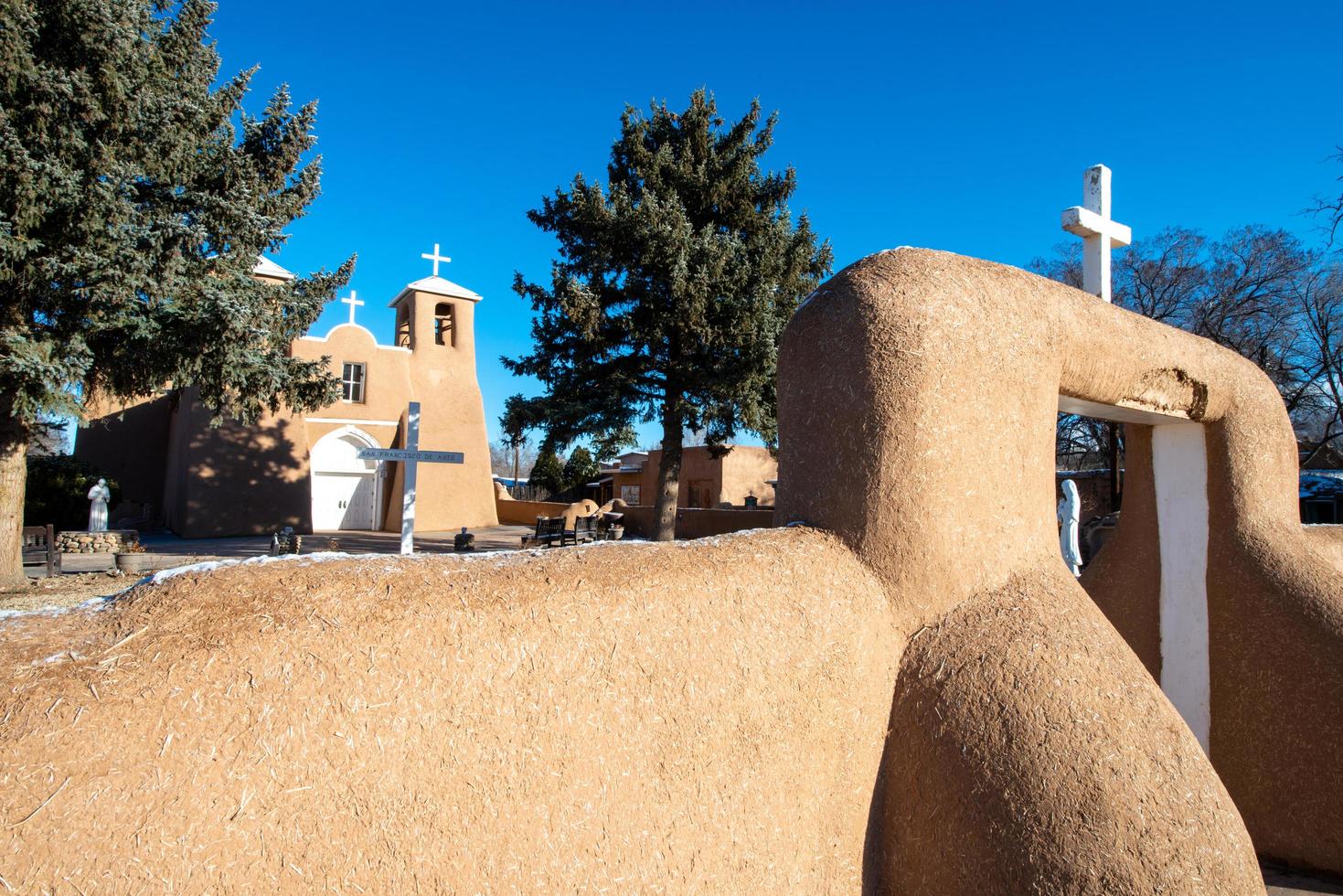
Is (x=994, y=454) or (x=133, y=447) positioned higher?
(x=133, y=447)

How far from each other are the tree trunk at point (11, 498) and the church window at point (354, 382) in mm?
11537

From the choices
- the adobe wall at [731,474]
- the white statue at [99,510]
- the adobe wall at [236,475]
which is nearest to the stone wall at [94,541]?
the white statue at [99,510]

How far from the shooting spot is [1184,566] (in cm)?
511

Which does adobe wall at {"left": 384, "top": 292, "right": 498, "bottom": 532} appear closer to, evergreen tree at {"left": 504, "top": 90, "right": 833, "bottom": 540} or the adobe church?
the adobe church

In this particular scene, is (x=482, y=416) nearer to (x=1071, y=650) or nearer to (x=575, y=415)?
(x=575, y=415)

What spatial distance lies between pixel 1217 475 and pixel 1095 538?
10.5 m

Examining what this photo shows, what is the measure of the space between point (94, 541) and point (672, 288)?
43.7 ft

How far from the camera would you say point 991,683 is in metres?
2.83

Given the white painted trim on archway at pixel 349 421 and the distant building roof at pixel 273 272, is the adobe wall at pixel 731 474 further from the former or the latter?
the distant building roof at pixel 273 272

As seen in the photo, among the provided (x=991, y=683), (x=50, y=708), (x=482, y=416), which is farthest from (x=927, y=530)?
(x=482, y=416)

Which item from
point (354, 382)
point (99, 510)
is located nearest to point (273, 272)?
point (354, 382)

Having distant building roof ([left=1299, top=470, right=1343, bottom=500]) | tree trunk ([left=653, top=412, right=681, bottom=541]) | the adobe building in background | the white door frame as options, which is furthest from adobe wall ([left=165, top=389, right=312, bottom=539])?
distant building roof ([left=1299, top=470, right=1343, bottom=500])

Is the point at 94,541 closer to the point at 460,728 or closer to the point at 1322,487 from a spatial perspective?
the point at 460,728

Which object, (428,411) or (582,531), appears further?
(428,411)
